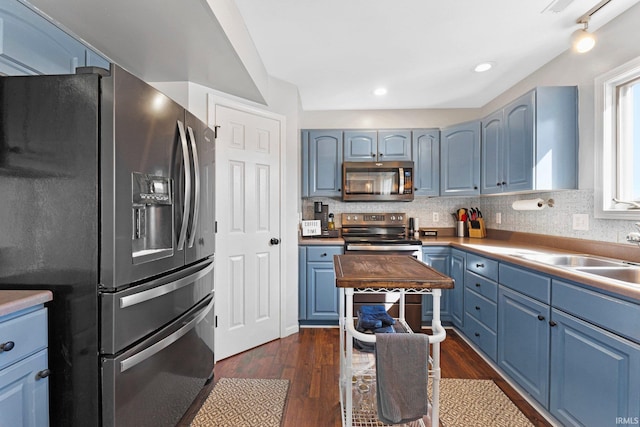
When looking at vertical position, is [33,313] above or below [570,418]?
above

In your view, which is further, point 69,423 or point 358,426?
point 358,426

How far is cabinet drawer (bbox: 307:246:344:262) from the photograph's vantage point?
9.90ft

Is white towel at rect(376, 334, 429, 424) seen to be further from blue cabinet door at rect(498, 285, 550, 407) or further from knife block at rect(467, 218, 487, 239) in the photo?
knife block at rect(467, 218, 487, 239)

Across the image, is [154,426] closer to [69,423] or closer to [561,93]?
[69,423]

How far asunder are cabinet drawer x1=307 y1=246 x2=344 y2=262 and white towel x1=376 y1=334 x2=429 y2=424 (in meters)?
1.71

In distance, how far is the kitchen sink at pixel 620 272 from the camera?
1.62 metres

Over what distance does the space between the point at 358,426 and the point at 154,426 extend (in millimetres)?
1028

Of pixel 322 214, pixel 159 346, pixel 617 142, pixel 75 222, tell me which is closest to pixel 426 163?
pixel 322 214

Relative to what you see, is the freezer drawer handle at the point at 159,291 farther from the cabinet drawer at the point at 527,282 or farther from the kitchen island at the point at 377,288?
the cabinet drawer at the point at 527,282

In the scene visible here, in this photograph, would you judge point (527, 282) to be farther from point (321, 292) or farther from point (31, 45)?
point (31, 45)

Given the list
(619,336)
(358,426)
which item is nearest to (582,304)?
(619,336)

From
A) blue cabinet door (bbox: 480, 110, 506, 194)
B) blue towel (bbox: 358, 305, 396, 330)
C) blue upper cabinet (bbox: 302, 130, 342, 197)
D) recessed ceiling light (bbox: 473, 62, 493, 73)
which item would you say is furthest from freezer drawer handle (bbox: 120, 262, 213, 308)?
recessed ceiling light (bbox: 473, 62, 493, 73)

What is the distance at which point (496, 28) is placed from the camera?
2029 mm

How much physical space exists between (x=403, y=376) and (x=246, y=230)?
5.56 ft
